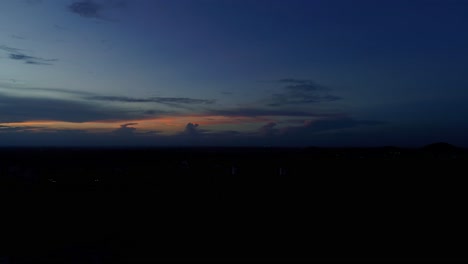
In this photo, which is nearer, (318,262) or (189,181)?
(318,262)

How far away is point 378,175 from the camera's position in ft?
144

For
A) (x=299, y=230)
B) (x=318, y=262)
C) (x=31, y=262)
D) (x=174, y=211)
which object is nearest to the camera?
(x=31, y=262)

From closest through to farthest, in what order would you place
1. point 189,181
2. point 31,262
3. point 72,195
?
point 31,262, point 72,195, point 189,181

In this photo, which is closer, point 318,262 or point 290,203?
point 318,262

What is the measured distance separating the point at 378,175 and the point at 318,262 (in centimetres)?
3082

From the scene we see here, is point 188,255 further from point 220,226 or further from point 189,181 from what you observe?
point 189,181

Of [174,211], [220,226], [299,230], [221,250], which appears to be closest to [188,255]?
[221,250]

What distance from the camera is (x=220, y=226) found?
69.9 ft

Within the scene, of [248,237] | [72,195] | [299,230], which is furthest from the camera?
[72,195]

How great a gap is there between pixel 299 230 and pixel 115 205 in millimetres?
13821

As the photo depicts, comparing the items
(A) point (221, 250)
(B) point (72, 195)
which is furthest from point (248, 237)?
(B) point (72, 195)

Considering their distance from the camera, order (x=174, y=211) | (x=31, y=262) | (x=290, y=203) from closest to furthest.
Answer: (x=31, y=262), (x=174, y=211), (x=290, y=203)

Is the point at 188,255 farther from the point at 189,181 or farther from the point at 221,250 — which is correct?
the point at 189,181

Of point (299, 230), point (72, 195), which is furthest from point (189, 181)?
point (299, 230)
